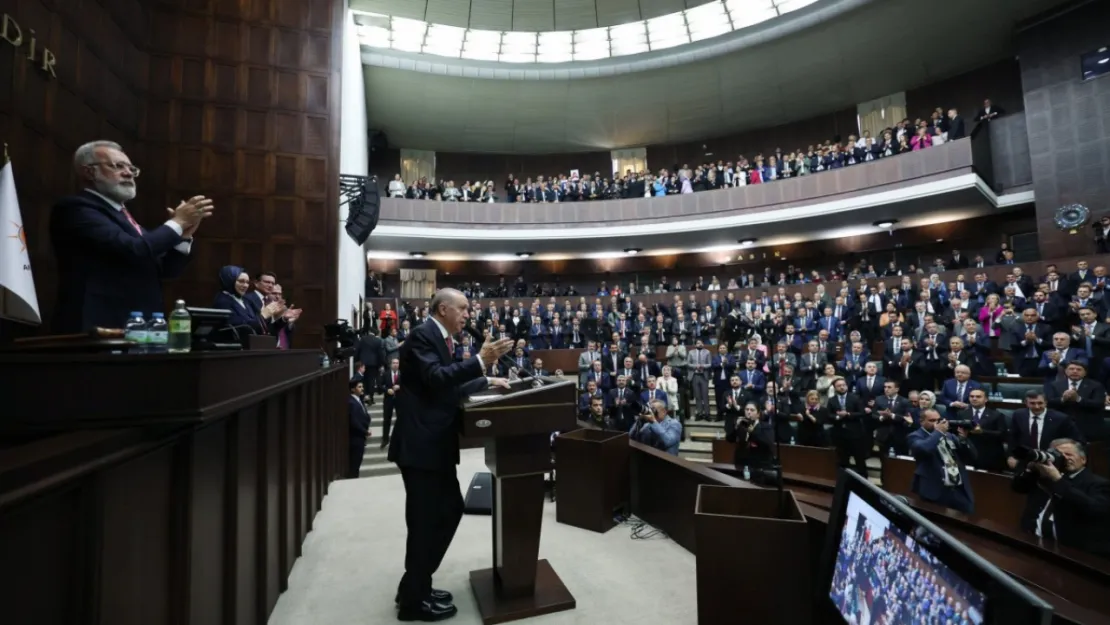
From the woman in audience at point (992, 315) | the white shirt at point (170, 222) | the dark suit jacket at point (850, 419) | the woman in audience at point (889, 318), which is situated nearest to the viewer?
the white shirt at point (170, 222)

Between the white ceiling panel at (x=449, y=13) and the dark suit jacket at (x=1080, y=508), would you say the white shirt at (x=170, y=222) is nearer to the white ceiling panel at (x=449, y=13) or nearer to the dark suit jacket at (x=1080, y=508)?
the dark suit jacket at (x=1080, y=508)

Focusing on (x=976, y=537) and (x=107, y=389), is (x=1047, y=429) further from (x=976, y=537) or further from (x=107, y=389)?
(x=107, y=389)

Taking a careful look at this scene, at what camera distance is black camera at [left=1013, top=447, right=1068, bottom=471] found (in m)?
2.71

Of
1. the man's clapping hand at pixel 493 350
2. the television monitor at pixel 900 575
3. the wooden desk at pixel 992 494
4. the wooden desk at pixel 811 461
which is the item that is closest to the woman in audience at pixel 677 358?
the wooden desk at pixel 811 461

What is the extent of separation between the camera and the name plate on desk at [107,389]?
3.15ft

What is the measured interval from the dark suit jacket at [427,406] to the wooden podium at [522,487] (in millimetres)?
102

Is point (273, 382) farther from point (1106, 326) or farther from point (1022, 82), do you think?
point (1022, 82)

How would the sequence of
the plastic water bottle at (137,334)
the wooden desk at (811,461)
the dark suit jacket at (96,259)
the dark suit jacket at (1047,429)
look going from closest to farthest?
the plastic water bottle at (137,334), the dark suit jacket at (96,259), the dark suit jacket at (1047,429), the wooden desk at (811,461)

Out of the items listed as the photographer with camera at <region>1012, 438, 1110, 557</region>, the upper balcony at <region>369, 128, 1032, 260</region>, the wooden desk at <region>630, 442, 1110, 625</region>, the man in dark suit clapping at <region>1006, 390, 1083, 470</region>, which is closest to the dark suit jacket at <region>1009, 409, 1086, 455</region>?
the man in dark suit clapping at <region>1006, 390, 1083, 470</region>

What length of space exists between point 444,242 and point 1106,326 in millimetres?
13883

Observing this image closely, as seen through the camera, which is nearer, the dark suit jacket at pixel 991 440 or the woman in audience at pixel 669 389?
the dark suit jacket at pixel 991 440

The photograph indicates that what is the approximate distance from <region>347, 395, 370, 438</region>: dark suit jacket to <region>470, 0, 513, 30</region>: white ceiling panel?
1087 centimetres

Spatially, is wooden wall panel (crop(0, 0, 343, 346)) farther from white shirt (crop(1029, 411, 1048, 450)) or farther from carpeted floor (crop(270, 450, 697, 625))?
white shirt (crop(1029, 411, 1048, 450))

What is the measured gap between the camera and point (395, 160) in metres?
18.0
